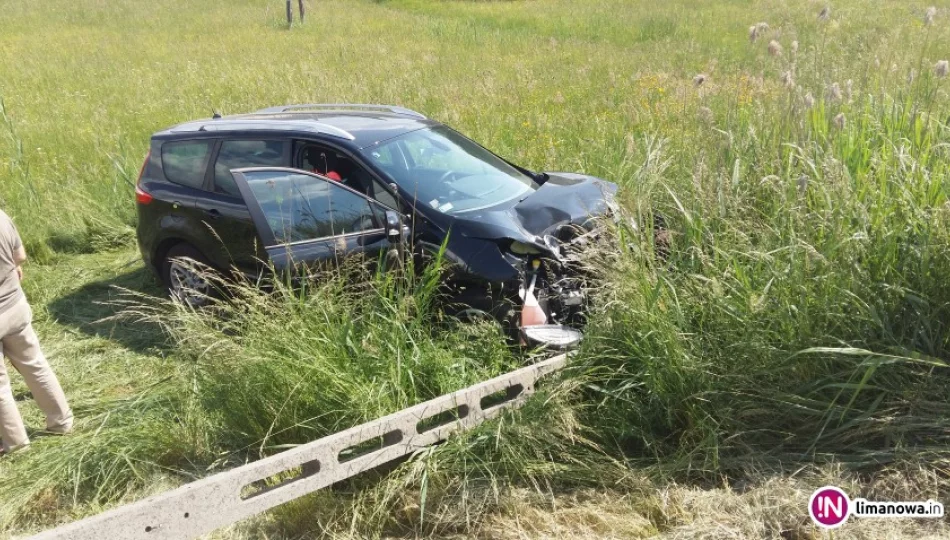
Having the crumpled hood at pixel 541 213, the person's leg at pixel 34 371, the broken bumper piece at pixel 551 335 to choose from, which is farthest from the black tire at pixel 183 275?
the broken bumper piece at pixel 551 335

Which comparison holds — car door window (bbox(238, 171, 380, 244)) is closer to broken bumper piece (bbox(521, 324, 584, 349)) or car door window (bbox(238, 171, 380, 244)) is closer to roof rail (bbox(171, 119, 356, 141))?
roof rail (bbox(171, 119, 356, 141))

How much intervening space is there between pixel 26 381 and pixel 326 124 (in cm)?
262

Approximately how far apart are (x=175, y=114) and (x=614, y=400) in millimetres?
10424

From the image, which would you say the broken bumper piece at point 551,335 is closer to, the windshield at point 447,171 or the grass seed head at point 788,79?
the windshield at point 447,171

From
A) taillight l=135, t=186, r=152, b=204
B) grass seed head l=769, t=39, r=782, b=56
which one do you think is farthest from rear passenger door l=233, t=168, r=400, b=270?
grass seed head l=769, t=39, r=782, b=56

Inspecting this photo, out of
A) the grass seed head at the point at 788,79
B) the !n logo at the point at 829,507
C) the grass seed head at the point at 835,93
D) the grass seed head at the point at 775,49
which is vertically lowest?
the !n logo at the point at 829,507

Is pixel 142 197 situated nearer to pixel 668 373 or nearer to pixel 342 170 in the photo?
pixel 342 170

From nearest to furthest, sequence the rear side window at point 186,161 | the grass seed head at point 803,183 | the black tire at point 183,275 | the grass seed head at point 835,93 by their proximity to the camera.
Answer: the grass seed head at point 803,183 → the grass seed head at point 835,93 → the black tire at point 183,275 → the rear side window at point 186,161

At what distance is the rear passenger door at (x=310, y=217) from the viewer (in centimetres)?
476

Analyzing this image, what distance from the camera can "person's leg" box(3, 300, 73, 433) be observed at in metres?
4.57

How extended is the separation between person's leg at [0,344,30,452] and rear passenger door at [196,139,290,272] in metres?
1.67

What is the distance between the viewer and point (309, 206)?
4938 mm

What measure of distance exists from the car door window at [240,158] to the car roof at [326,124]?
10 cm

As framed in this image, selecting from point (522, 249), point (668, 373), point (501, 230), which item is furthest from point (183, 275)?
point (668, 373)
